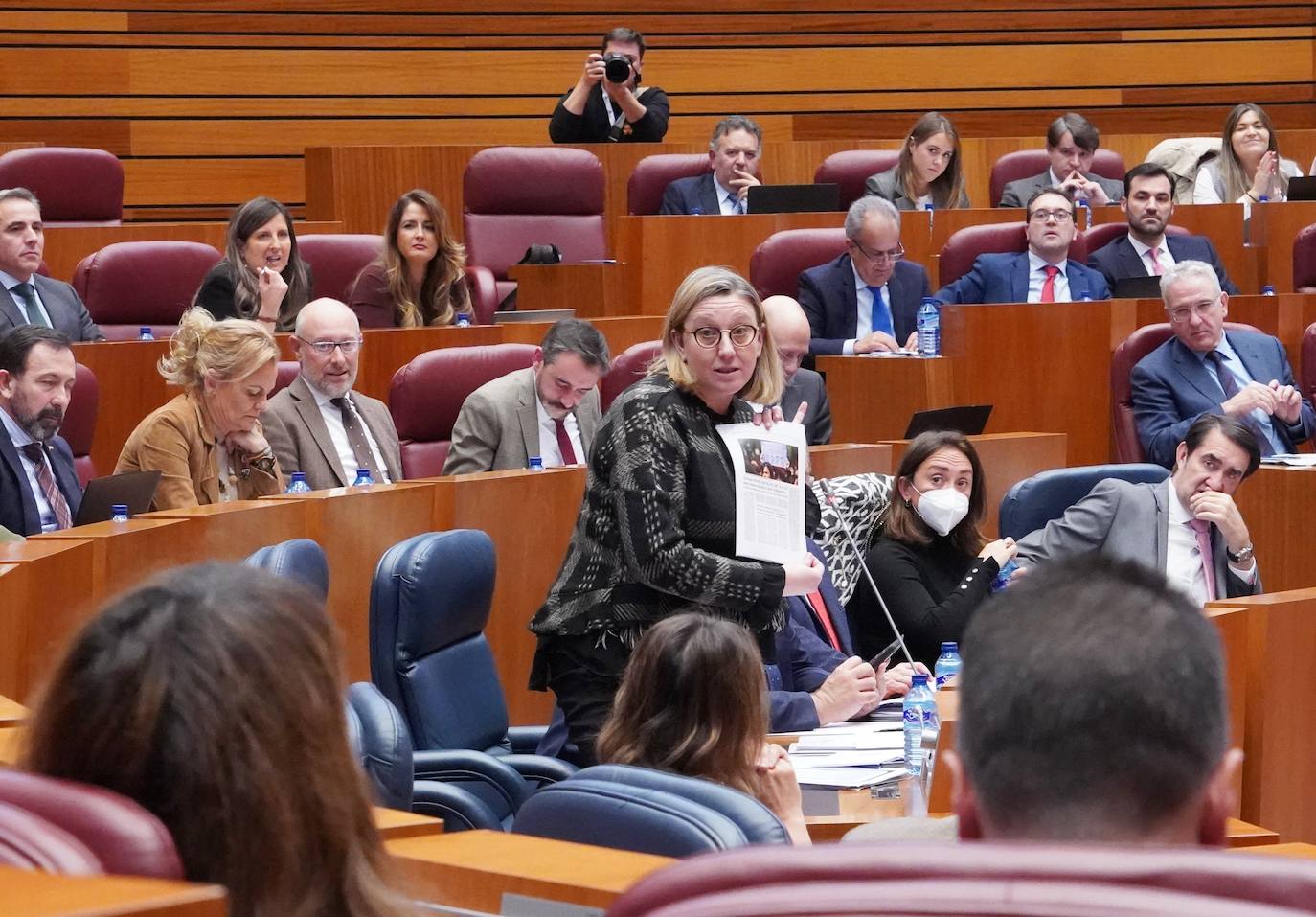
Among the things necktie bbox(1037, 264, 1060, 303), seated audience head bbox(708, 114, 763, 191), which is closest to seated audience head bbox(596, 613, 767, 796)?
necktie bbox(1037, 264, 1060, 303)

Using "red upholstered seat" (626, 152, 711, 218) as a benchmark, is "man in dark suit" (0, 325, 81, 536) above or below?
below

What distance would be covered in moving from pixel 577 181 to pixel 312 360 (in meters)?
2.64

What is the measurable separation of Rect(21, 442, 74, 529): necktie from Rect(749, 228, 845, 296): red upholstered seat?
2515 mm

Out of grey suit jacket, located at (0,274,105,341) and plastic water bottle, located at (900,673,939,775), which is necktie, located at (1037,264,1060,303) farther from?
plastic water bottle, located at (900,673,939,775)

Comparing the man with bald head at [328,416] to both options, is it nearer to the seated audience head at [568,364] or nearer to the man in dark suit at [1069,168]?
the seated audience head at [568,364]

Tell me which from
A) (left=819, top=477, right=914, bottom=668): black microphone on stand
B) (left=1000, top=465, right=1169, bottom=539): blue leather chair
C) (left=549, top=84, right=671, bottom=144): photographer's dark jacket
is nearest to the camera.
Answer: (left=819, top=477, right=914, bottom=668): black microphone on stand

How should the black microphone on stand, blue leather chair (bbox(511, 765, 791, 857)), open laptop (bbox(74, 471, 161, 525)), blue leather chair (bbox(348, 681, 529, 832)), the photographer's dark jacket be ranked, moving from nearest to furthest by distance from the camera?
blue leather chair (bbox(511, 765, 791, 857)), blue leather chair (bbox(348, 681, 529, 832)), open laptop (bbox(74, 471, 161, 525)), the black microphone on stand, the photographer's dark jacket

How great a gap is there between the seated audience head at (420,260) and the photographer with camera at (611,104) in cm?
182

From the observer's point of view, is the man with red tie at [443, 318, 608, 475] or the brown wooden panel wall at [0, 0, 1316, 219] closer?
the man with red tie at [443, 318, 608, 475]

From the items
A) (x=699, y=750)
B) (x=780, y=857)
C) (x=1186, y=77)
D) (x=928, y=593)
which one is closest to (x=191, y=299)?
(x=928, y=593)

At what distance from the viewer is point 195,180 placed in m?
7.86

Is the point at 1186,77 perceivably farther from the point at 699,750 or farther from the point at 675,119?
the point at 699,750

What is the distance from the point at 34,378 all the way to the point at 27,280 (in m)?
1.22

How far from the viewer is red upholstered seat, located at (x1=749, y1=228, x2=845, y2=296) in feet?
18.6
